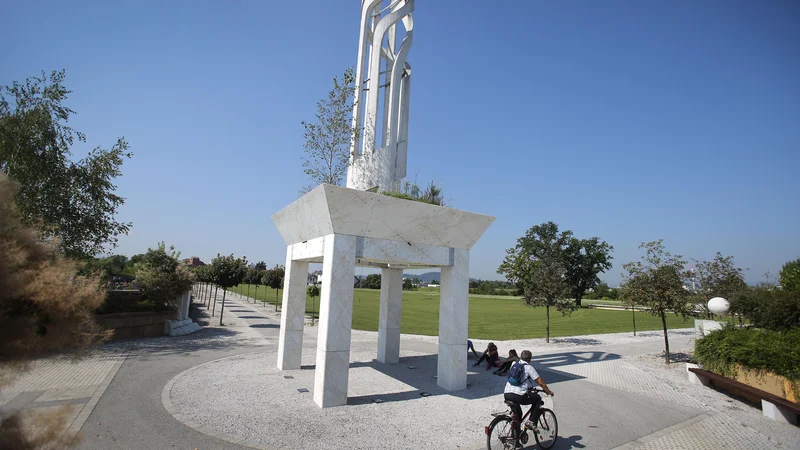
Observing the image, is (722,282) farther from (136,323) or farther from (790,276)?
(136,323)

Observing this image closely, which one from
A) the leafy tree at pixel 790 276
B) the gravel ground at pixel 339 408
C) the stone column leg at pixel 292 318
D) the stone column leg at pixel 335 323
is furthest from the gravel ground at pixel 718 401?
the leafy tree at pixel 790 276

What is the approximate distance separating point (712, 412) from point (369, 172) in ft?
33.9

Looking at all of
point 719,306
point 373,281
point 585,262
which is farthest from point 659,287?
point 373,281

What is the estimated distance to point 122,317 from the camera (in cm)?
1606

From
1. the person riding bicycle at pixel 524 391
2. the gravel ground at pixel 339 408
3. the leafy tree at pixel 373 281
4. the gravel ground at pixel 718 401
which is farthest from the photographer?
the leafy tree at pixel 373 281

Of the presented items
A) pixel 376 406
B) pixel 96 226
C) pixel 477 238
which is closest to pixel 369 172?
pixel 477 238

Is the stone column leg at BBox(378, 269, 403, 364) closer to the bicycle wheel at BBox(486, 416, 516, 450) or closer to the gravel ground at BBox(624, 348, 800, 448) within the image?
the bicycle wheel at BBox(486, 416, 516, 450)

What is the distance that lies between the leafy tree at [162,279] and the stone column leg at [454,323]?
13839 millimetres

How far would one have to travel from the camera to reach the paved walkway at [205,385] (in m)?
6.79

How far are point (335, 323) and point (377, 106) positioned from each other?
6.37 meters

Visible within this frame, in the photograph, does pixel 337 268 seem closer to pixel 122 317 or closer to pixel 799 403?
pixel 799 403

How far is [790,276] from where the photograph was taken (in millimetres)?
25750

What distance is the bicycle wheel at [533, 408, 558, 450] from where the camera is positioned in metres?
6.71

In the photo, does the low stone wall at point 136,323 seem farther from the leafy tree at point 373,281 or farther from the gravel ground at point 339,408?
the leafy tree at point 373,281
